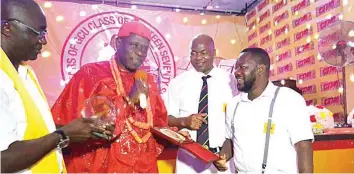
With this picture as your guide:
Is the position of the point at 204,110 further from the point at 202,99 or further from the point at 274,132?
the point at 274,132

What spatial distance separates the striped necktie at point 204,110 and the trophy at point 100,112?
1252mm

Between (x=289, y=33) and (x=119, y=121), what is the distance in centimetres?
475

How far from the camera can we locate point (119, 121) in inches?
81.0

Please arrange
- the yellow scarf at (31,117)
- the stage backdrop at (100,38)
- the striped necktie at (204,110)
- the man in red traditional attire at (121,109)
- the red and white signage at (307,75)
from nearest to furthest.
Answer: the yellow scarf at (31,117), the man in red traditional attire at (121,109), the striped necktie at (204,110), the red and white signage at (307,75), the stage backdrop at (100,38)

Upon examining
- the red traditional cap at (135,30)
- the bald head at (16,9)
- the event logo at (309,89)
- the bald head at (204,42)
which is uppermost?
the bald head at (204,42)

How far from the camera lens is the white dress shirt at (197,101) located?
9.47 feet

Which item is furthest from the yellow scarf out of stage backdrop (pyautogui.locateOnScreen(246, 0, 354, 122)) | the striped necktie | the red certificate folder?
stage backdrop (pyautogui.locateOnScreen(246, 0, 354, 122))

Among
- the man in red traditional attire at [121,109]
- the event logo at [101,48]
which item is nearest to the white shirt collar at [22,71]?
the man in red traditional attire at [121,109]

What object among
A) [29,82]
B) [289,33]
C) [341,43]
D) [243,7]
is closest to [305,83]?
[289,33]

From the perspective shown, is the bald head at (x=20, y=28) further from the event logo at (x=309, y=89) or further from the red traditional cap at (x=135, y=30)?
the event logo at (x=309, y=89)

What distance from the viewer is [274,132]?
7.04 ft

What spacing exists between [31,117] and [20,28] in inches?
13.3

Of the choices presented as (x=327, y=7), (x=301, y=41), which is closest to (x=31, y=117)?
(x=327, y=7)

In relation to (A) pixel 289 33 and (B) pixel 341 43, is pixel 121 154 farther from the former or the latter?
(A) pixel 289 33
